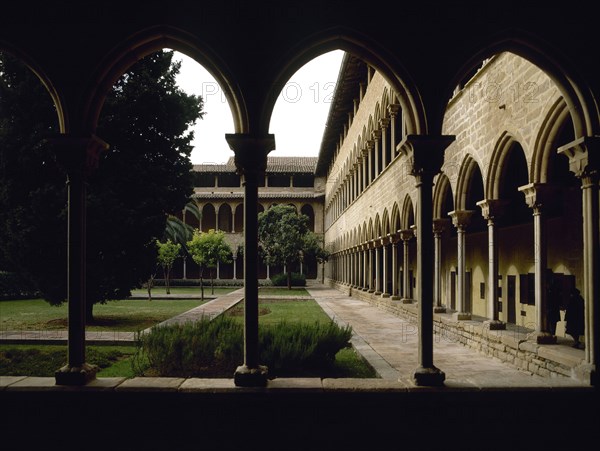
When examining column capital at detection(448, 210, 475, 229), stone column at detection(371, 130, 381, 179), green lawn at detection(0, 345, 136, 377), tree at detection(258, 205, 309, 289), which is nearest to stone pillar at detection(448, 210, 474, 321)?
column capital at detection(448, 210, 475, 229)

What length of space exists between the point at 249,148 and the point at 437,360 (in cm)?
579

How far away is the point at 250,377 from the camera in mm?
4824

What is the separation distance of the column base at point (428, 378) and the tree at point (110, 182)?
9568 millimetres

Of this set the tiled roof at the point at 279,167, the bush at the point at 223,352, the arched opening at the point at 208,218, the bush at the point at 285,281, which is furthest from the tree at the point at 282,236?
the bush at the point at 223,352

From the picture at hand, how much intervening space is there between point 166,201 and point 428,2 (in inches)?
392

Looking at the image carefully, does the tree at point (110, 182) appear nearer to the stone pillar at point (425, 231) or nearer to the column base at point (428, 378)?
the stone pillar at point (425, 231)

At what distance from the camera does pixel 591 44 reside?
5.17 m

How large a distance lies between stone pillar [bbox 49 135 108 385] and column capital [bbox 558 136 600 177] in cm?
481

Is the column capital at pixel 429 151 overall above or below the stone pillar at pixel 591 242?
above

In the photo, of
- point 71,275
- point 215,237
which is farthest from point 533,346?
point 215,237

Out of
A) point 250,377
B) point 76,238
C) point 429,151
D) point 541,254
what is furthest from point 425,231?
point 541,254

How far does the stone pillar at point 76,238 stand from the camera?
193 inches

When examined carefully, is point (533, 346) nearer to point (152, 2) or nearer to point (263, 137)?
point (263, 137)

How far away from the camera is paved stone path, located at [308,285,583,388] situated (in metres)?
4.90
